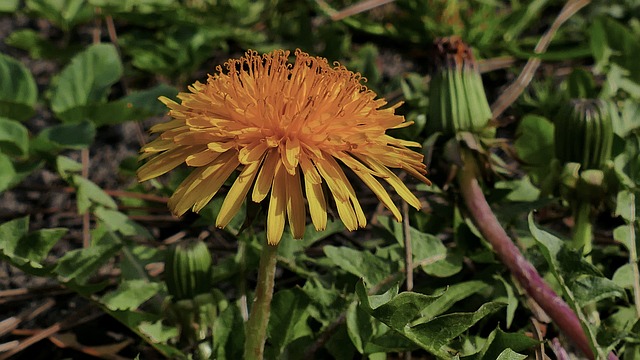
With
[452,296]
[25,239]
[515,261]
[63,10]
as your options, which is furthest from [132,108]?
[515,261]

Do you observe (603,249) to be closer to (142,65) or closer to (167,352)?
(167,352)

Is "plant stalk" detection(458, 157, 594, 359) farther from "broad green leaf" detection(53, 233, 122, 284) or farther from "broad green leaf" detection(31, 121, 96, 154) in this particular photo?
"broad green leaf" detection(31, 121, 96, 154)

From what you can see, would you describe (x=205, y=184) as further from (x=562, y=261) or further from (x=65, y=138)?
(x=65, y=138)

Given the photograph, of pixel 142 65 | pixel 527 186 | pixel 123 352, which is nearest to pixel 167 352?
pixel 123 352

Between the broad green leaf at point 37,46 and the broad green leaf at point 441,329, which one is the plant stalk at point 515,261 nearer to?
the broad green leaf at point 441,329

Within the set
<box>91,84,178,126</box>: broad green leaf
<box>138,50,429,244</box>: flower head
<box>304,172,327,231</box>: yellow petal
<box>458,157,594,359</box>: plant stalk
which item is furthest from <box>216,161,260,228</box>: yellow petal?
<box>91,84,178,126</box>: broad green leaf

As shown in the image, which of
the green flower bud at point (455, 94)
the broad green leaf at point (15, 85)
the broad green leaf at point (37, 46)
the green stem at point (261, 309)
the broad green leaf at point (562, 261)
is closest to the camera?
the green stem at point (261, 309)

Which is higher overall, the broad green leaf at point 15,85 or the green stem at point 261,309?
the broad green leaf at point 15,85

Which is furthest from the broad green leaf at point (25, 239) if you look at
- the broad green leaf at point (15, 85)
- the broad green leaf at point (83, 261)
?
the broad green leaf at point (15, 85)
